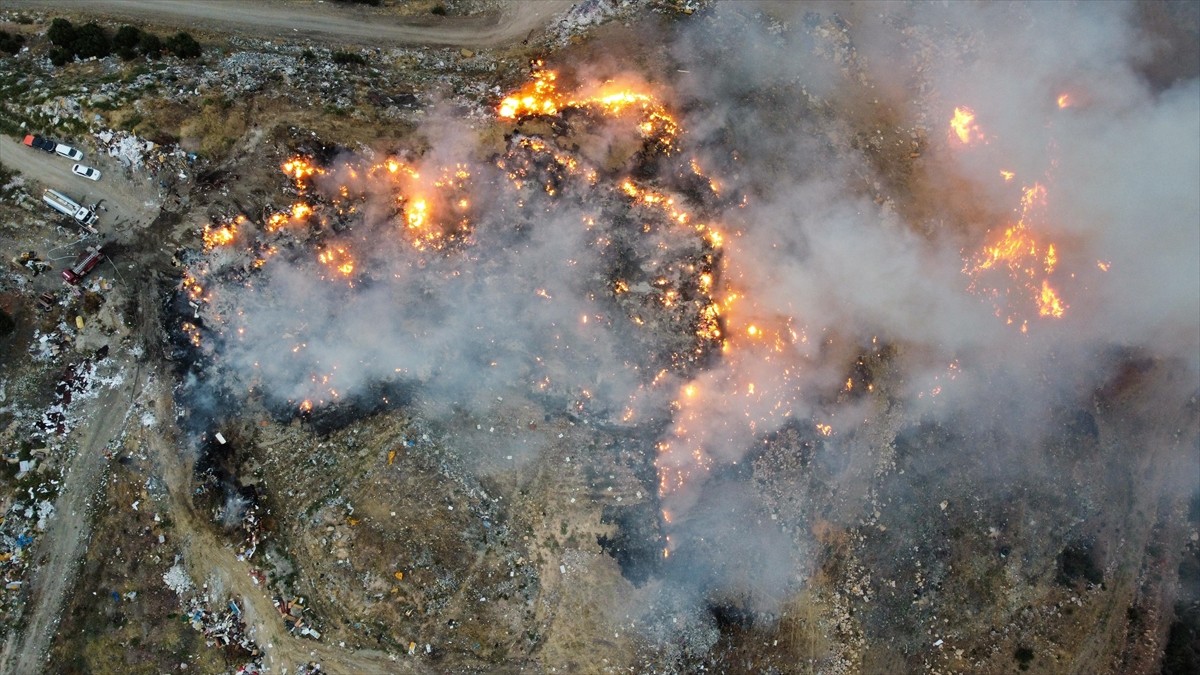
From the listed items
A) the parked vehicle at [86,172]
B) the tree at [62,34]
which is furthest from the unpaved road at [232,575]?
the tree at [62,34]

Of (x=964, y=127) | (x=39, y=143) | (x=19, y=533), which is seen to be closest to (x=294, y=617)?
Answer: (x=19, y=533)

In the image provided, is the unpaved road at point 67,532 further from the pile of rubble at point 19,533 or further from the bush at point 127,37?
the bush at point 127,37

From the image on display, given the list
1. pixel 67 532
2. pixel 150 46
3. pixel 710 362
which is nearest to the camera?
pixel 67 532

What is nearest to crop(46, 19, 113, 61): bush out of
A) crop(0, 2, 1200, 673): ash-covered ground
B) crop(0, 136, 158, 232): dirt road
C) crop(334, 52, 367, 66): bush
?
crop(0, 136, 158, 232): dirt road

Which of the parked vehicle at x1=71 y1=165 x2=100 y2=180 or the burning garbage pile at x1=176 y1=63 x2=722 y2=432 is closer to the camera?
the parked vehicle at x1=71 y1=165 x2=100 y2=180

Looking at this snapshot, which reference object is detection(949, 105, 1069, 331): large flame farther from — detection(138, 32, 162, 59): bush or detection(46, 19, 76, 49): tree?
detection(46, 19, 76, 49): tree

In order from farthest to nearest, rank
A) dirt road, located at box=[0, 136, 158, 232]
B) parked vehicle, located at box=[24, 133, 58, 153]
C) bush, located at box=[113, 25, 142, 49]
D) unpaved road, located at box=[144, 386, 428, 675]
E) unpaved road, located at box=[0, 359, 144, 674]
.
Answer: bush, located at box=[113, 25, 142, 49] < dirt road, located at box=[0, 136, 158, 232] < parked vehicle, located at box=[24, 133, 58, 153] < unpaved road, located at box=[144, 386, 428, 675] < unpaved road, located at box=[0, 359, 144, 674]

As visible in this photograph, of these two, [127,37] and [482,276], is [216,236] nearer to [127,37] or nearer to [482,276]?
[127,37]
